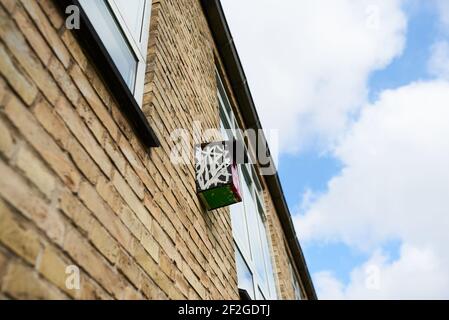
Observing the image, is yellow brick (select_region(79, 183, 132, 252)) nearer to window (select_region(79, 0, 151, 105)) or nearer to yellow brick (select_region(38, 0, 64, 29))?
yellow brick (select_region(38, 0, 64, 29))

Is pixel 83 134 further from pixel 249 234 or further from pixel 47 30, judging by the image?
pixel 249 234

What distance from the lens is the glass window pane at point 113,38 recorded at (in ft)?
6.04

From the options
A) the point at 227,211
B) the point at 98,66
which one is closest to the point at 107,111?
the point at 98,66

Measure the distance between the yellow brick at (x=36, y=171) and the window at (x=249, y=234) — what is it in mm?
2447

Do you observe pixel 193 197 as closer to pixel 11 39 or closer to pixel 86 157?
pixel 86 157

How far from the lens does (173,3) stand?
10.7ft

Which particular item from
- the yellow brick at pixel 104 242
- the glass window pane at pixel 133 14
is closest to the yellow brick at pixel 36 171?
the yellow brick at pixel 104 242

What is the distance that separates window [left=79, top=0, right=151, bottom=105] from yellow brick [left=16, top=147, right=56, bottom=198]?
0.94 meters

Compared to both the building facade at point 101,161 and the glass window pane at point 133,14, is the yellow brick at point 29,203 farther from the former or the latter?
the glass window pane at point 133,14

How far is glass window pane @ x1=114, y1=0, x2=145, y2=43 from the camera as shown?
7.32ft

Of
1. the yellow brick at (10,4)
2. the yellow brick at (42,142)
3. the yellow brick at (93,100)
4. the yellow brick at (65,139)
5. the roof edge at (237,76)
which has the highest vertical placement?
the roof edge at (237,76)

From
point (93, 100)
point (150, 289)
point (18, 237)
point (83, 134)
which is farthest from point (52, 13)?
point (150, 289)

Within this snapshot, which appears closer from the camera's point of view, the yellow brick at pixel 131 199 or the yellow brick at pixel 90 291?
the yellow brick at pixel 90 291

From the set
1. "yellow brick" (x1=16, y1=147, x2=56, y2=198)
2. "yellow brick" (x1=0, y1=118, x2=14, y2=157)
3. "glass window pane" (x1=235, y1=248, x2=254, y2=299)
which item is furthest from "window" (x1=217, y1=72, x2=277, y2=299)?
"yellow brick" (x1=0, y1=118, x2=14, y2=157)
